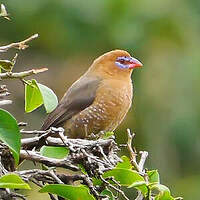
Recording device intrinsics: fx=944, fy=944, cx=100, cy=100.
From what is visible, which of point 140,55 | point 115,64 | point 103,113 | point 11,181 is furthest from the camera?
point 140,55

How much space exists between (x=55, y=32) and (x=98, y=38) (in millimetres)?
460

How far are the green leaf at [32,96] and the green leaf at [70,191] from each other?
1.18ft

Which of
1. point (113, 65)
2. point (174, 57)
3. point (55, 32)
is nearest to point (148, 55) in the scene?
point (174, 57)

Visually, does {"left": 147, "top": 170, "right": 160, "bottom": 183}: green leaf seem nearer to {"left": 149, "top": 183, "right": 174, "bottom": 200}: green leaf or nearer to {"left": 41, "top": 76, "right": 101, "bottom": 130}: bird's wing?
{"left": 149, "top": 183, "right": 174, "bottom": 200}: green leaf

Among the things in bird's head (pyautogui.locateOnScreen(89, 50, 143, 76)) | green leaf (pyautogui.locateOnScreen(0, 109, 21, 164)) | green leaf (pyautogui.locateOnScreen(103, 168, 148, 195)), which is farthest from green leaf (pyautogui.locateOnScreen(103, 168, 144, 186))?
bird's head (pyautogui.locateOnScreen(89, 50, 143, 76))

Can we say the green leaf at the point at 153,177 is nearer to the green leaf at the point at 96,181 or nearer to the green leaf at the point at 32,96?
the green leaf at the point at 96,181

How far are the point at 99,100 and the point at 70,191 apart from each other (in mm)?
2380

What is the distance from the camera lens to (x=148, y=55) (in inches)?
388

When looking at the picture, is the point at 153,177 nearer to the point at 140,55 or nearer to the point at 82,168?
the point at 82,168

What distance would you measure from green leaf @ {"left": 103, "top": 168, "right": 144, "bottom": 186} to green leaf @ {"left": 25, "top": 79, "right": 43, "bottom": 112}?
12.4 inches

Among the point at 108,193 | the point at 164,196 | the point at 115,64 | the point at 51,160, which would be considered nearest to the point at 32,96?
the point at 51,160

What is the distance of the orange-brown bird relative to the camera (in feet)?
14.8

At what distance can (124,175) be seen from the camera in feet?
7.88

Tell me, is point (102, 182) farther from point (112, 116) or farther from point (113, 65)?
point (113, 65)
